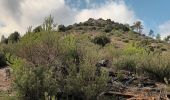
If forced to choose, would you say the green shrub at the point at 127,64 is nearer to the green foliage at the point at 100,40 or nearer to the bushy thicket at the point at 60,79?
the bushy thicket at the point at 60,79

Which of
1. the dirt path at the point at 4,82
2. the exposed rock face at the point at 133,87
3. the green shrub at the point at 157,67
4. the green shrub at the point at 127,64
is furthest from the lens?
the green shrub at the point at 127,64

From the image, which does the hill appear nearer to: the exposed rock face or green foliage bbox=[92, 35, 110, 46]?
the exposed rock face

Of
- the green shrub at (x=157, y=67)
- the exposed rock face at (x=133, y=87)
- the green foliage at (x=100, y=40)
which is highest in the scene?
the green foliage at (x=100, y=40)

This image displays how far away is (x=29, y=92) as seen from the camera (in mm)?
9688

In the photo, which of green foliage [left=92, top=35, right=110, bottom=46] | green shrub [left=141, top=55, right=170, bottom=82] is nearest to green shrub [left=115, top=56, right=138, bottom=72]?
green shrub [left=141, top=55, right=170, bottom=82]

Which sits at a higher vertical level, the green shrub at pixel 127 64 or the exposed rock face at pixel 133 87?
the green shrub at pixel 127 64

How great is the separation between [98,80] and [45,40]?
3.34 meters

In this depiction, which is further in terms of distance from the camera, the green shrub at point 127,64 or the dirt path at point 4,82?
the green shrub at point 127,64

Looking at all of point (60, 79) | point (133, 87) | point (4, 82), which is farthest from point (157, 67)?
point (4, 82)

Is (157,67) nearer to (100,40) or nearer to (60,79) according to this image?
(60,79)

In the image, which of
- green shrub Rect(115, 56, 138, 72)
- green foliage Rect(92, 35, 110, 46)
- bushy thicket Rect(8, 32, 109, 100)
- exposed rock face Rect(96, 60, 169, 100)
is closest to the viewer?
bushy thicket Rect(8, 32, 109, 100)

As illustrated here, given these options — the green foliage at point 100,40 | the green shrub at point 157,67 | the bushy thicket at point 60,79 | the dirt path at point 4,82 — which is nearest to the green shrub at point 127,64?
the green shrub at point 157,67

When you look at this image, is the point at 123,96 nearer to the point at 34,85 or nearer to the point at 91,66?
the point at 91,66

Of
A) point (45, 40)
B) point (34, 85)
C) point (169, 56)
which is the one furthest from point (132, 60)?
point (34, 85)
